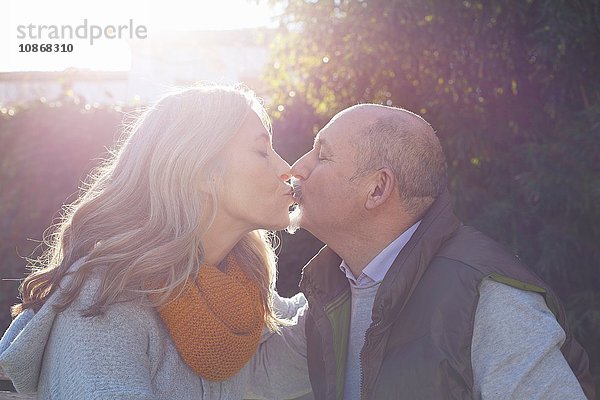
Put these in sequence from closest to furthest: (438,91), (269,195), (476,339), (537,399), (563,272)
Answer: (537,399) → (476,339) → (269,195) → (563,272) → (438,91)

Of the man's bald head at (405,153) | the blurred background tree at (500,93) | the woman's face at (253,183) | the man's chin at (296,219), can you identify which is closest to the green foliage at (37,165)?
the blurred background tree at (500,93)

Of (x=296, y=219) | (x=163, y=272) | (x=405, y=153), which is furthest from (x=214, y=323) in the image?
(x=405, y=153)

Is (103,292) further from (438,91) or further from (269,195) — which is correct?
(438,91)

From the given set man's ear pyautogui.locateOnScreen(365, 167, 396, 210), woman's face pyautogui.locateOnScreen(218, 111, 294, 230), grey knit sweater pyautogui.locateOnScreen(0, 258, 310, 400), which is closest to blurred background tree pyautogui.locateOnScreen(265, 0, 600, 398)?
man's ear pyautogui.locateOnScreen(365, 167, 396, 210)

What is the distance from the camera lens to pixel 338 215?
8.39ft

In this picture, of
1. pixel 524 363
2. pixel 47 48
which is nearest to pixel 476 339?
pixel 524 363

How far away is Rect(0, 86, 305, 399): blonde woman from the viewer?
208 cm

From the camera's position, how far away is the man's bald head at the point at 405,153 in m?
2.51

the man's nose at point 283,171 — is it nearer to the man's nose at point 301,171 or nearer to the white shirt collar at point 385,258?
the man's nose at point 301,171

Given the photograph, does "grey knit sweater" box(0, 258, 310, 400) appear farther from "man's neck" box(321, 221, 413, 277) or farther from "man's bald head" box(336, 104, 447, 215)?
"man's bald head" box(336, 104, 447, 215)

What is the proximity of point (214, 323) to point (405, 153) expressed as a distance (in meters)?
0.80

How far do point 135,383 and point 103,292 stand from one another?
263 millimetres

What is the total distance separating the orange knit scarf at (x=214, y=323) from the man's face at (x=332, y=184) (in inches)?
13.3

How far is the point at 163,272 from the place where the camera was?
7.31ft
